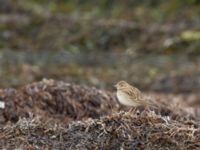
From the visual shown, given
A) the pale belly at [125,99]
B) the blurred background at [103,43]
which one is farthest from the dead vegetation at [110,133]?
the blurred background at [103,43]

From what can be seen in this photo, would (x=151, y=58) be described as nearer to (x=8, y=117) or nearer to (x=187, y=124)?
(x=8, y=117)

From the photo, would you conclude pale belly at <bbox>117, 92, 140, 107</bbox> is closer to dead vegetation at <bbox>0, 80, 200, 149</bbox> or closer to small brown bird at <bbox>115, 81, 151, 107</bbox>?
small brown bird at <bbox>115, 81, 151, 107</bbox>

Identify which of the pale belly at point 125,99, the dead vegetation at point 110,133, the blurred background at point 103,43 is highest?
the blurred background at point 103,43

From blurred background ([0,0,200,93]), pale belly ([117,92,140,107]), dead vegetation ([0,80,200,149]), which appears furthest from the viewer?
blurred background ([0,0,200,93])

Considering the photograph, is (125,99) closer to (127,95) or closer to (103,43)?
(127,95)

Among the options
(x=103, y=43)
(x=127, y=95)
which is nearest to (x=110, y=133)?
(x=127, y=95)

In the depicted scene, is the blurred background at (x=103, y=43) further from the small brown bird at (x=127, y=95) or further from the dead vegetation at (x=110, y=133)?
the dead vegetation at (x=110, y=133)

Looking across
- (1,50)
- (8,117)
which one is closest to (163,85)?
(1,50)

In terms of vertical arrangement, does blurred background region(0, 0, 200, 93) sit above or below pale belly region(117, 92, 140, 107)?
above

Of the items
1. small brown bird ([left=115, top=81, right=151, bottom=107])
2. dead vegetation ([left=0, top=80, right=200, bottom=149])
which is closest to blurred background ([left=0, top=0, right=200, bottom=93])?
small brown bird ([left=115, top=81, right=151, bottom=107])
